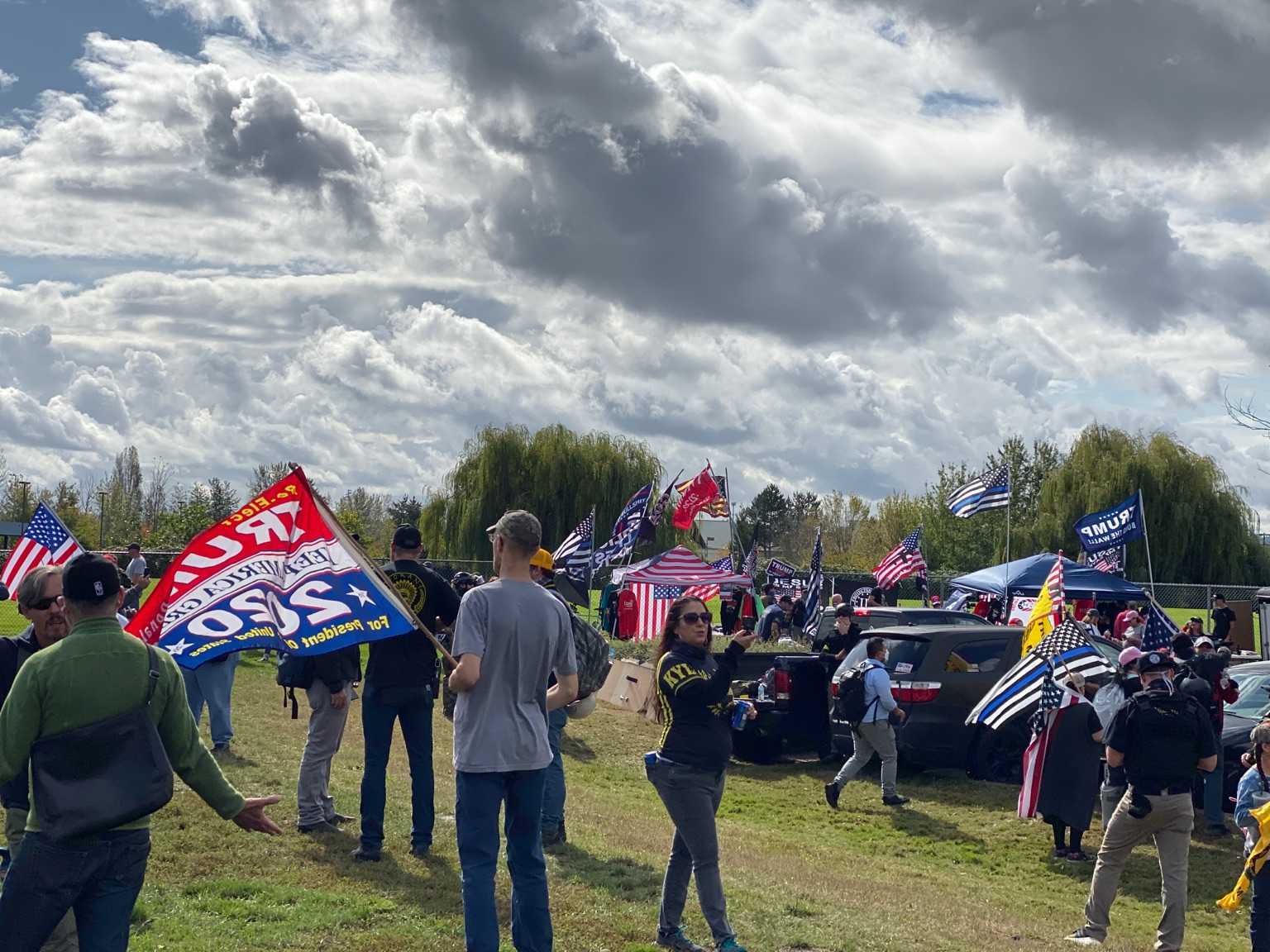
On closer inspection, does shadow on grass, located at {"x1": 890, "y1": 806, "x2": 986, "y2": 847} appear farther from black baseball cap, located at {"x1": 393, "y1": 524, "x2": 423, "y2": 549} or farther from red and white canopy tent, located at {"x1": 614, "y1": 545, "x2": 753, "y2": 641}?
red and white canopy tent, located at {"x1": 614, "y1": 545, "x2": 753, "y2": 641}

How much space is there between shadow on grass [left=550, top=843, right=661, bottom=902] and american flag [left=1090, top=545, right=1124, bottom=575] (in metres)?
20.8

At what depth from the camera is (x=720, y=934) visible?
6.45 meters

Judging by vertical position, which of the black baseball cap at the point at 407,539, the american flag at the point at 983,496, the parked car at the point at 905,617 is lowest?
the parked car at the point at 905,617

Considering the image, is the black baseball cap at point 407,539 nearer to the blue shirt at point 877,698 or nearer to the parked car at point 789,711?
the blue shirt at point 877,698

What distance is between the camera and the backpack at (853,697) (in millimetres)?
13070

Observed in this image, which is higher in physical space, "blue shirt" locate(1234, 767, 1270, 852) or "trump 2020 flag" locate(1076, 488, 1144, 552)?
"trump 2020 flag" locate(1076, 488, 1144, 552)

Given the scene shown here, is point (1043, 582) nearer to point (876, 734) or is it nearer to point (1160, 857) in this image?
point (876, 734)

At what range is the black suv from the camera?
14.0 metres

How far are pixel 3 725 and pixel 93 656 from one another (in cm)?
34

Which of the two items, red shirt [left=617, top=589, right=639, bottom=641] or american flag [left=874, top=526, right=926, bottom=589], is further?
red shirt [left=617, top=589, right=639, bottom=641]

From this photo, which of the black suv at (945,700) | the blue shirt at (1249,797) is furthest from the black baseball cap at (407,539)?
the black suv at (945,700)

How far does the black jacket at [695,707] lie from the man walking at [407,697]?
1.90m

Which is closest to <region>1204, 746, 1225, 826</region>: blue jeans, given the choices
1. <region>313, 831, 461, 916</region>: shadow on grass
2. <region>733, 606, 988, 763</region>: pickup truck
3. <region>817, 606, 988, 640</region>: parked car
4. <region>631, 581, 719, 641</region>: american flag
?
<region>733, 606, 988, 763</region>: pickup truck

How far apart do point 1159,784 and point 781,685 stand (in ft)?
24.2
